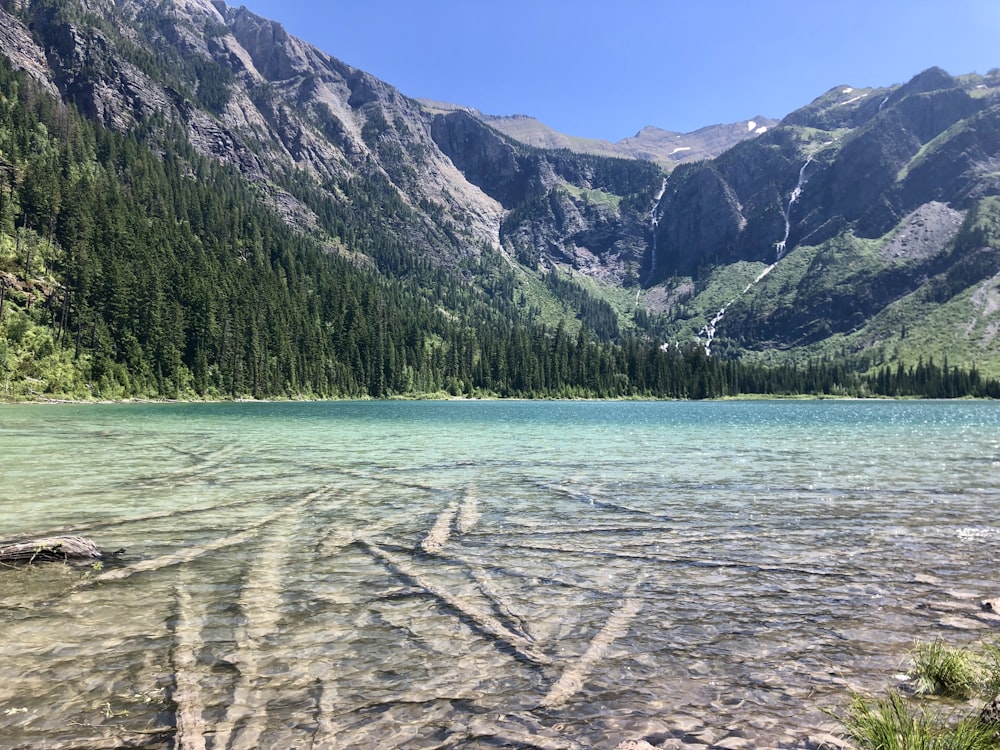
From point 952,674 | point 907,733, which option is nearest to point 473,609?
point 907,733

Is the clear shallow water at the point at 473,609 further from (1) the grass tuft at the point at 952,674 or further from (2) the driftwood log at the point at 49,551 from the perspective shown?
(2) the driftwood log at the point at 49,551

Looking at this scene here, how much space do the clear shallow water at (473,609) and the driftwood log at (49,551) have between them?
625 millimetres

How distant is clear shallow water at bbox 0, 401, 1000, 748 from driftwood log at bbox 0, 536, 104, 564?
625mm

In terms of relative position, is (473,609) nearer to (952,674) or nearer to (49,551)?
(952,674)

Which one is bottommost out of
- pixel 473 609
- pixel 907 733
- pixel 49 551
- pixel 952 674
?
pixel 473 609

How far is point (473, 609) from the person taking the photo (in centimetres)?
1184

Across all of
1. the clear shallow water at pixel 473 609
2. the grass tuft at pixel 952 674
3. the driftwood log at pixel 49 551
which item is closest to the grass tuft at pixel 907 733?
the clear shallow water at pixel 473 609

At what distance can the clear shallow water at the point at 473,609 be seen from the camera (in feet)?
25.3

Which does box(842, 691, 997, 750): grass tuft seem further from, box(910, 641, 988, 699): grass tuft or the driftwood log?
the driftwood log

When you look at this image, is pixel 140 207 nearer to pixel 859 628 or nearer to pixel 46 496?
pixel 46 496

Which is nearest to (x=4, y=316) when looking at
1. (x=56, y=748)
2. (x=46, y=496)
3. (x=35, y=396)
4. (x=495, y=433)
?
→ (x=35, y=396)

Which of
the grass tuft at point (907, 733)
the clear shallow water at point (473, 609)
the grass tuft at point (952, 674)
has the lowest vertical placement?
the clear shallow water at point (473, 609)

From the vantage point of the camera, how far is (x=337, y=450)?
1714 inches

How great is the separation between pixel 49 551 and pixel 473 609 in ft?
36.5
